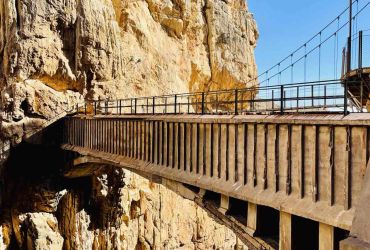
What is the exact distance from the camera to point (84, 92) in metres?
21.6

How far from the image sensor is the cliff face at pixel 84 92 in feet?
62.5

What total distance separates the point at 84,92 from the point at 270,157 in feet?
55.0

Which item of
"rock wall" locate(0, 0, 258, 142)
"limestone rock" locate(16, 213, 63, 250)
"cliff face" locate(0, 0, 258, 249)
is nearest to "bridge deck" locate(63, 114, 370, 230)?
"limestone rock" locate(16, 213, 63, 250)

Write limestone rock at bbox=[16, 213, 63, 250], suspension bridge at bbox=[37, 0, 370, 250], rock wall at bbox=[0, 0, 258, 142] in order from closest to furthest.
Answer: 1. suspension bridge at bbox=[37, 0, 370, 250]
2. limestone rock at bbox=[16, 213, 63, 250]
3. rock wall at bbox=[0, 0, 258, 142]

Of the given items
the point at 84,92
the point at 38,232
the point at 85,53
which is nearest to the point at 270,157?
the point at 38,232

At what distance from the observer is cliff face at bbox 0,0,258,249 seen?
62.5 feet

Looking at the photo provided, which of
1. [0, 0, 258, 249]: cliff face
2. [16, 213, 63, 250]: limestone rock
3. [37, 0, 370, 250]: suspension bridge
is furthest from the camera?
[0, 0, 258, 249]: cliff face

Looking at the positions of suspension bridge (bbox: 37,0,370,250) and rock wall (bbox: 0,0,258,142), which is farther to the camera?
rock wall (bbox: 0,0,258,142)

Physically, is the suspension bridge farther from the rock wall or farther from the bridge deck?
the rock wall

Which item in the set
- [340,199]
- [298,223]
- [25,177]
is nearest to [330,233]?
[340,199]

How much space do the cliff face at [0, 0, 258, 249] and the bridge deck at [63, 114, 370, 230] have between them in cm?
926

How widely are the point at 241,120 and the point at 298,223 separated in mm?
2656

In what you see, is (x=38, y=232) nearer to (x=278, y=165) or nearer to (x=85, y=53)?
(x=85, y=53)

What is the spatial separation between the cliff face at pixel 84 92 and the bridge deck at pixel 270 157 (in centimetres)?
926
